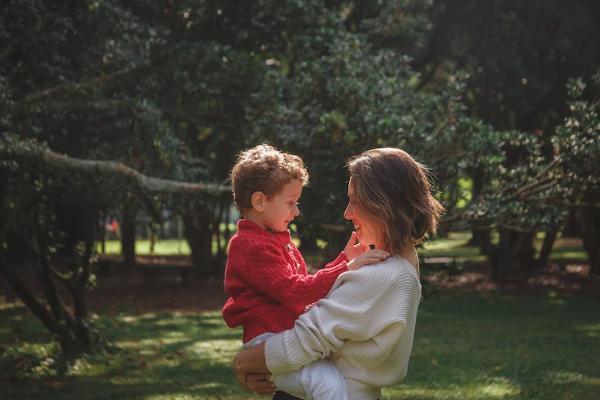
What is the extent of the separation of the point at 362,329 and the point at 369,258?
0.27 metres

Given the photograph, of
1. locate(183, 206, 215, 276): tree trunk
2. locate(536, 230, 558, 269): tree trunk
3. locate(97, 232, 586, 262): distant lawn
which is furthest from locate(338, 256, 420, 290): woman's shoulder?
locate(97, 232, 586, 262): distant lawn

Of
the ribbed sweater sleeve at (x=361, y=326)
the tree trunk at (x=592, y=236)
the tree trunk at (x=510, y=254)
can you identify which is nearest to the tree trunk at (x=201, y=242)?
the tree trunk at (x=510, y=254)

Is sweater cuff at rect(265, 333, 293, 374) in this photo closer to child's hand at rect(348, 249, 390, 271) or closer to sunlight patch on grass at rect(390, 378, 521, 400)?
child's hand at rect(348, 249, 390, 271)

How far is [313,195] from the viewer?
8703 millimetres

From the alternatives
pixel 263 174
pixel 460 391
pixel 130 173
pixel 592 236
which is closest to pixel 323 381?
pixel 263 174

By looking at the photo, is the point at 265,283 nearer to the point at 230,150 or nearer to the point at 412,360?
the point at 412,360

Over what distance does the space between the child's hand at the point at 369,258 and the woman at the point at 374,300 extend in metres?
0.03

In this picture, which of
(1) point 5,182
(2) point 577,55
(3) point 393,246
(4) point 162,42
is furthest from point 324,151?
(2) point 577,55

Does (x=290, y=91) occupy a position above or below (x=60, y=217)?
above

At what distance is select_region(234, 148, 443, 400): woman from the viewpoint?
3.09 meters

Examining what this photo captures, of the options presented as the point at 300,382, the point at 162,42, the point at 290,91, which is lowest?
the point at 300,382

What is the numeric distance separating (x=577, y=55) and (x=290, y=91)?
9.52 m

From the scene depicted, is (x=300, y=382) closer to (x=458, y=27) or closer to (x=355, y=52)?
(x=355, y=52)

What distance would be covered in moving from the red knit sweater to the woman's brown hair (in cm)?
31
